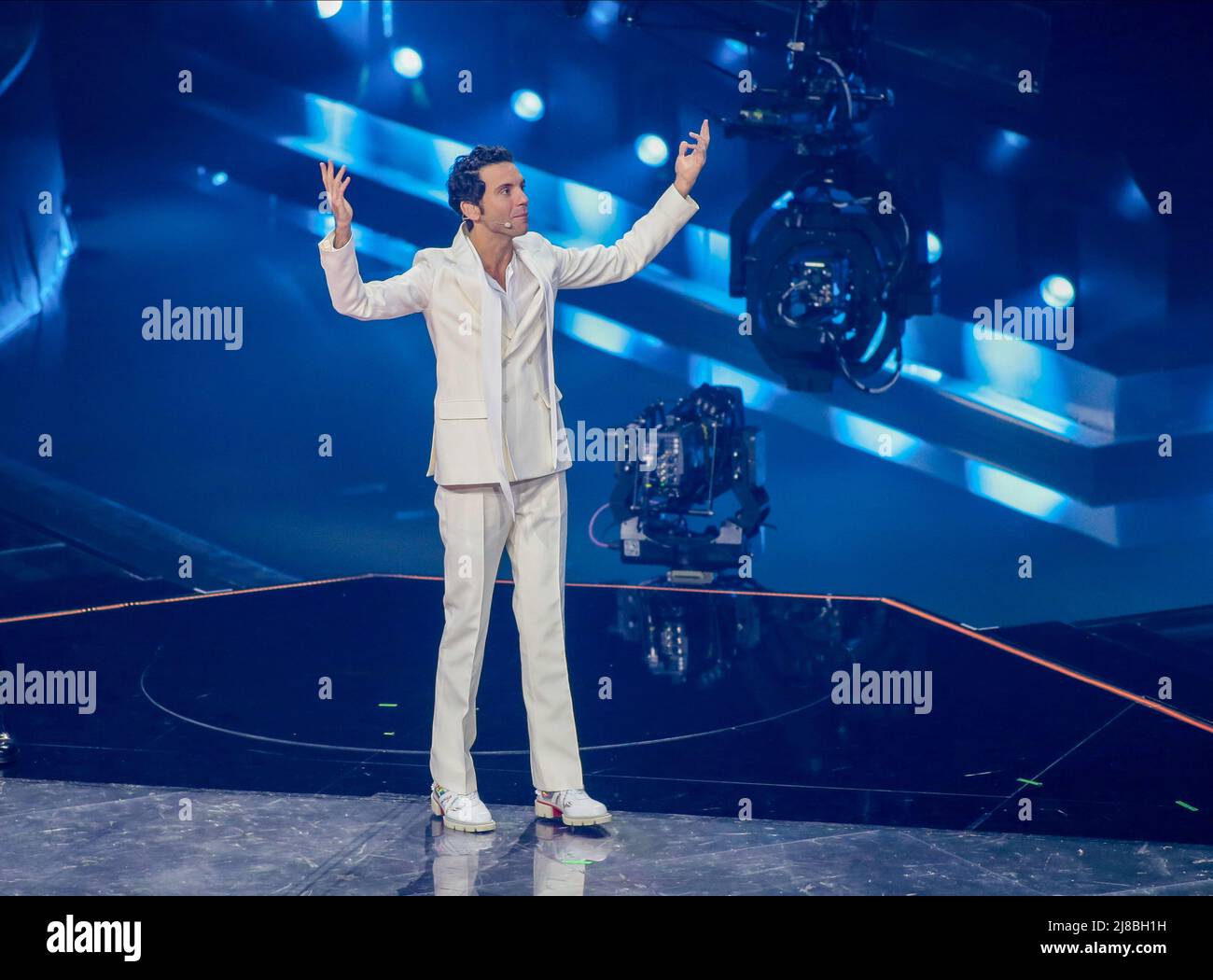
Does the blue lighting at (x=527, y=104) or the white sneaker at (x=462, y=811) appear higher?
the blue lighting at (x=527, y=104)

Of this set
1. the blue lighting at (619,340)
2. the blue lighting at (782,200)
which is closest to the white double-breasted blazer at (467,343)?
the blue lighting at (782,200)

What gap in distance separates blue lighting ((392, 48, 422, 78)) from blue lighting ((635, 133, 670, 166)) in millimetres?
1211

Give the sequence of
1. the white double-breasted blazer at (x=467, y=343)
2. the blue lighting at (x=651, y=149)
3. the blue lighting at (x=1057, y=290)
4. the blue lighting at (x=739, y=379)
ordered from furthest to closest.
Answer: the blue lighting at (x=739, y=379) → the blue lighting at (x=651, y=149) → the blue lighting at (x=1057, y=290) → the white double-breasted blazer at (x=467, y=343)

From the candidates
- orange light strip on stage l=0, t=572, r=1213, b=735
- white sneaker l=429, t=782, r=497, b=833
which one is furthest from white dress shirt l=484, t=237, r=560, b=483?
orange light strip on stage l=0, t=572, r=1213, b=735

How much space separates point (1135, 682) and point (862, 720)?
125cm

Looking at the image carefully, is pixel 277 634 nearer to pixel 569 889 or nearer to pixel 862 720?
pixel 862 720

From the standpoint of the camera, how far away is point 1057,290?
7059mm

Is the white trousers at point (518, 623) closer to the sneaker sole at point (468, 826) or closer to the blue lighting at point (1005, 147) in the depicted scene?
the sneaker sole at point (468, 826)

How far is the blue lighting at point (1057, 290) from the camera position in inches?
277

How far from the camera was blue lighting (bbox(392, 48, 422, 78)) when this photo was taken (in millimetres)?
7583

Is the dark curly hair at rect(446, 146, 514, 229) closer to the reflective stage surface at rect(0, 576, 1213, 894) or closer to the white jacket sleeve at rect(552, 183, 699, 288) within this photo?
the white jacket sleeve at rect(552, 183, 699, 288)

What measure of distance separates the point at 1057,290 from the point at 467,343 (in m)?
4.55

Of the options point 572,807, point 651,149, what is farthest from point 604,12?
point 572,807

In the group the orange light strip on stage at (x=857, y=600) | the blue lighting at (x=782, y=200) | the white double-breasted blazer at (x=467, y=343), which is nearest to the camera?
the white double-breasted blazer at (x=467, y=343)
